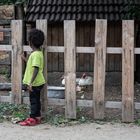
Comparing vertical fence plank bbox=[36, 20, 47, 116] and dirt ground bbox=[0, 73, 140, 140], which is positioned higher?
vertical fence plank bbox=[36, 20, 47, 116]

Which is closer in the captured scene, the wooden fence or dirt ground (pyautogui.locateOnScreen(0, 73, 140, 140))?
dirt ground (pyautogui.locateOnScreen(0, 73, 140, 140))

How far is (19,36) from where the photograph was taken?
22.0 feet

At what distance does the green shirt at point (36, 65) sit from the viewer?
20.8 feet

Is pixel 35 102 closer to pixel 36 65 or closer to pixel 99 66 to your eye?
pixel 36 65

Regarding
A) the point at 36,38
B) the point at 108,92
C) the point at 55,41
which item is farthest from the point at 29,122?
the point at 55,41

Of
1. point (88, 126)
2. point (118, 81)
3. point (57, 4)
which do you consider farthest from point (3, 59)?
point (88, 126)

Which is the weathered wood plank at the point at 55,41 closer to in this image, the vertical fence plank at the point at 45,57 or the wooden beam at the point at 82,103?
the wooden beam at the point at 82,103

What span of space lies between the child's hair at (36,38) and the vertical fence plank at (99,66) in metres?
0.82

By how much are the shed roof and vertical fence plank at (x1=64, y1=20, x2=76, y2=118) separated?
12.8 feet

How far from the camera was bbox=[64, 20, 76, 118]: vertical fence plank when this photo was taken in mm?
6477

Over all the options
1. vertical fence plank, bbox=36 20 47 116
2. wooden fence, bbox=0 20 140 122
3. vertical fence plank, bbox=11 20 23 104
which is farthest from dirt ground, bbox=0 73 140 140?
vertical fence plank, bbox=11 20 23 104

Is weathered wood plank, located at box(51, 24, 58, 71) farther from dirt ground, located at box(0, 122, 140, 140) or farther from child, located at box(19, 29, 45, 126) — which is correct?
dirt ground, located at box(0, 122, 140, 140)

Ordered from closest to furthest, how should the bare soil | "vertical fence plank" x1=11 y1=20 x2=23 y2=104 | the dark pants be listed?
the dark pants → "vertical fence plank" x1=11 y1=20 x2=23 y2=104 → the bare soil

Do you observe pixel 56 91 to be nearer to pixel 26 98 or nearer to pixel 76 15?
pixel 26 98
